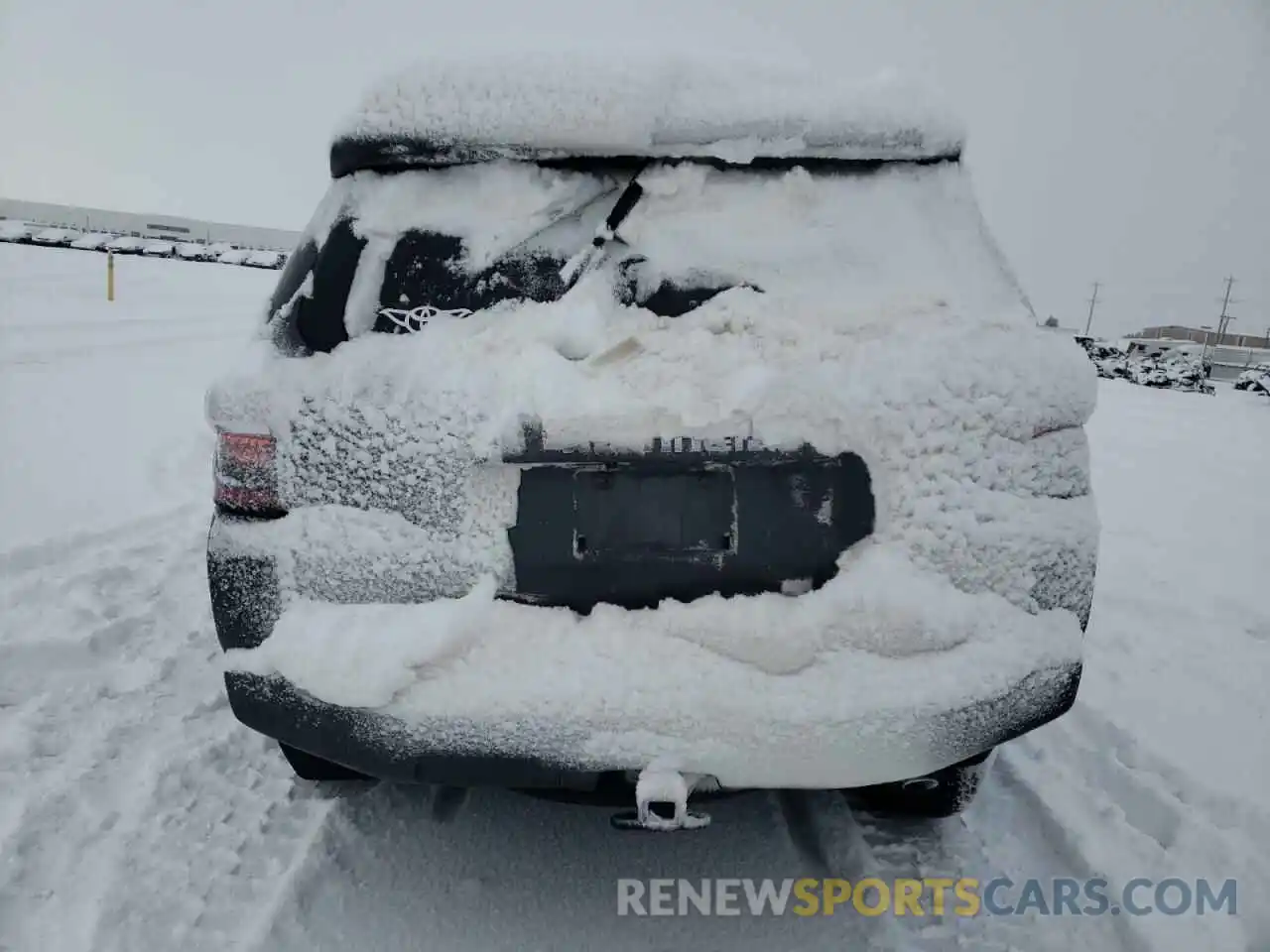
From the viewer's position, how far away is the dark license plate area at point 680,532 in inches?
61.8

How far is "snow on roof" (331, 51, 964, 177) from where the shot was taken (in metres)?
1.59

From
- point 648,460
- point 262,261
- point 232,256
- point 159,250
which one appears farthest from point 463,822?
point 159,250

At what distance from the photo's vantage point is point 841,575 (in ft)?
5.15

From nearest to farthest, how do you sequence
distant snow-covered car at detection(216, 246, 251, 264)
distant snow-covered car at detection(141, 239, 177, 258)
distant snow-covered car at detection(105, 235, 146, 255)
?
distant snow-covered car at detection(105, 235, 146, 255), distant snow-covered car at detection(141, 239, 177, 258), distant snow-covered car at detection(216, 246, 251, 264)

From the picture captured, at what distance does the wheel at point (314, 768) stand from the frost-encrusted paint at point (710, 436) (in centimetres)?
62

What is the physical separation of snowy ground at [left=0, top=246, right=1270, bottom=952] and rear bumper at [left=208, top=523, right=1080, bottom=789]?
1.68 ft

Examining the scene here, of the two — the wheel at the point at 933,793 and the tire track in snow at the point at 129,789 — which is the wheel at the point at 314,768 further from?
the wheel at the point at 933,793

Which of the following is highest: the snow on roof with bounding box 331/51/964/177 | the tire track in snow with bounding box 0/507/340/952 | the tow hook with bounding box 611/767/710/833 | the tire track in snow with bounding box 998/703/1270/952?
the snow on roof with bounding box 331/51/964/177

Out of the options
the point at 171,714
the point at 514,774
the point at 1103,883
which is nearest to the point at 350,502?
the point at 514,774

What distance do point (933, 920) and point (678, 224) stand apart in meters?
1.67

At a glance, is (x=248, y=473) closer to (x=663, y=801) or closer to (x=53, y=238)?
(x=663, y=801)

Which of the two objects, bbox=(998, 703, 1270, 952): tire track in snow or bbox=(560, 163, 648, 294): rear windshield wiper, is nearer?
bbox=(560, 163, 648, 294): rear windshield wiper

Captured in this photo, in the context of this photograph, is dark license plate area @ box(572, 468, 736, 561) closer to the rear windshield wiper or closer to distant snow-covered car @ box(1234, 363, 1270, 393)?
the rear windshield wiper

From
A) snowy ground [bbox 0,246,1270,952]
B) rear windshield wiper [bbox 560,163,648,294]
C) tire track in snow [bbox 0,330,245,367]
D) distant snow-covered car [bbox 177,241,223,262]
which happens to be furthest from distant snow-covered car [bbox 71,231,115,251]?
rear windshield wiper [bbox 560,163,648,294]
